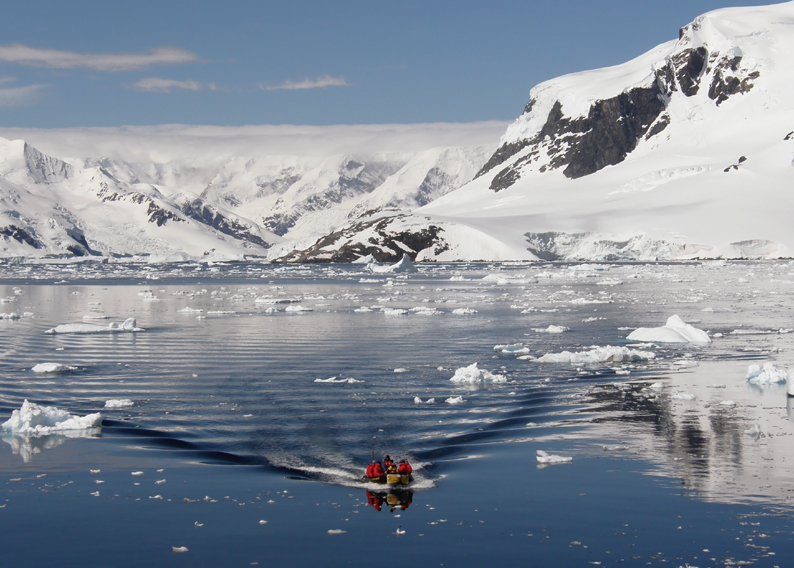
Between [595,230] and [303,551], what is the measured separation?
472ft

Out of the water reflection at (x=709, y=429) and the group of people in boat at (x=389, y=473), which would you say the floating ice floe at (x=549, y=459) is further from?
the group of people in boat at (x=389, y=473)

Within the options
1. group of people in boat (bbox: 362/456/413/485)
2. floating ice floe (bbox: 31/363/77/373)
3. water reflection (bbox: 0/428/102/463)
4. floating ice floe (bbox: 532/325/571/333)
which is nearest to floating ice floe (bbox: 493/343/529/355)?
floating ice floe (bbox: 532/325/571/333)

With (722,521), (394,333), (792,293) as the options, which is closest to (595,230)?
(792,293)

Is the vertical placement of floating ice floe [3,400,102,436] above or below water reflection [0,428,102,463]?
above

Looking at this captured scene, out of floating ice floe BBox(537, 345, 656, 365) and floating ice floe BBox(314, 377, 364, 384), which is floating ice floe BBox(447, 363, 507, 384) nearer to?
floating ice floe BBox(314, 377, 364, 384)

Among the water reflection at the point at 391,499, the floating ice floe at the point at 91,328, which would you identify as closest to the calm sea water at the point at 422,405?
the water reflection at the point at 391,499

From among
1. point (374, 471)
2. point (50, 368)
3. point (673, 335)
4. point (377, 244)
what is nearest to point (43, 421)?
point (50, 368)

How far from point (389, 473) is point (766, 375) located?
13.0m

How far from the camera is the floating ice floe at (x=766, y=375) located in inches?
858

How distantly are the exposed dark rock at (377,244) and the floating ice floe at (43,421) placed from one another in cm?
14356

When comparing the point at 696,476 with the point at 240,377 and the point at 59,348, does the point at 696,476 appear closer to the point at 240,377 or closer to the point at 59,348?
the point at 240,377

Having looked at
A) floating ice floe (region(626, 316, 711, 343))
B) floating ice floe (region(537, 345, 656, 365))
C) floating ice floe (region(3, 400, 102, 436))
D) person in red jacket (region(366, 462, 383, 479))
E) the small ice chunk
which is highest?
floating ice floe (region(626, 316, 711, 343))

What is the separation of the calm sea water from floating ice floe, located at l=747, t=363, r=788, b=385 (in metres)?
0.37

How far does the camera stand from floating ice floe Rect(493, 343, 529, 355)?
2792 cm
